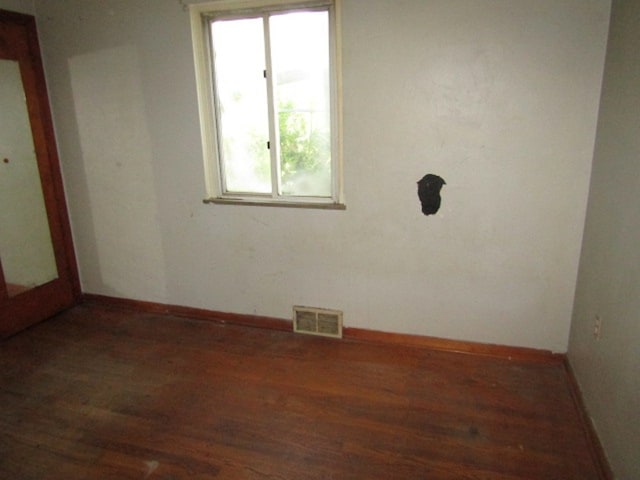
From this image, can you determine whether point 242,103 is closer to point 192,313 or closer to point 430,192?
point 430,192

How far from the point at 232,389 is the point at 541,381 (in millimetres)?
1774

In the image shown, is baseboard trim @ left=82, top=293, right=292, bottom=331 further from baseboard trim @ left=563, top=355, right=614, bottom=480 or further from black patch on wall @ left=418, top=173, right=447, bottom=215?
baseboard trim @ left=563, top=355, right=614, bottom=480

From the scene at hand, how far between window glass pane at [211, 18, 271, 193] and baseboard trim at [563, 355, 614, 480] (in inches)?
85.7

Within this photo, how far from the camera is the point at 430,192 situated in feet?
7.88

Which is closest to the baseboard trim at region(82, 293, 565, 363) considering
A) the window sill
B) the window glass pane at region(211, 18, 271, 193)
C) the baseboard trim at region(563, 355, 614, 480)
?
the baseboard trim at region(563, 355, 614, 480)

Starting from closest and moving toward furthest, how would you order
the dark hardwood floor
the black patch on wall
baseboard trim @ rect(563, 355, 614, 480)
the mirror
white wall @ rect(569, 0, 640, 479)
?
white wall @ rect(569, 0, 640, 479)
baseboard trim @ rect(563, 355, 614, 480)
the dark hardwood floor
the black patch on wall
the mirror

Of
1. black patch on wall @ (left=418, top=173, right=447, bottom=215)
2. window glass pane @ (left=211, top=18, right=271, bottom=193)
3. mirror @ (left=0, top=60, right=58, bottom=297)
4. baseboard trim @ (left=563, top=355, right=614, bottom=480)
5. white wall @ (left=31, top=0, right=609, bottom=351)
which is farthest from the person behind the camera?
mirror @ (left=0, top=60, right=58, bottom=297)

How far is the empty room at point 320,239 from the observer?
1815 millimetres

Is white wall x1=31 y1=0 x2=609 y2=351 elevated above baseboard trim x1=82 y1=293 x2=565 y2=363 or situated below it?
above

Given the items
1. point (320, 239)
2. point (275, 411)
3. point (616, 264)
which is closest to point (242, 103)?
point (320, 239)

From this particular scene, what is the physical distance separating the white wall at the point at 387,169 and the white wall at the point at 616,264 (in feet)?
0.57

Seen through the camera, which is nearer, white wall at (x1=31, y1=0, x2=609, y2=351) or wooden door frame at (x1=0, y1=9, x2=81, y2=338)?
white wall at (x1=31, y1=0, x2=609, y2=351)

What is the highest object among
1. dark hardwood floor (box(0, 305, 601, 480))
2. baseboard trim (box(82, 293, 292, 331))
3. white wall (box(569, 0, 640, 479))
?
white wall (box(569, 0, 640, 479))

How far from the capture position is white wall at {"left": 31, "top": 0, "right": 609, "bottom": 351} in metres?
2.13
